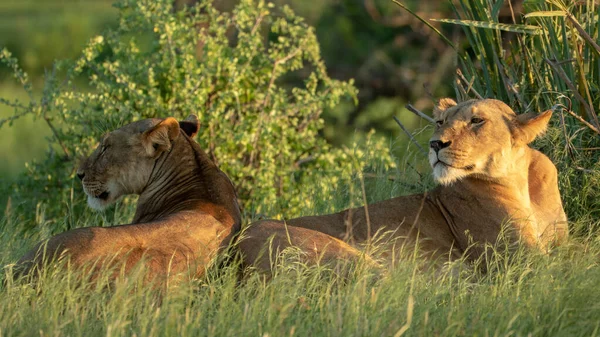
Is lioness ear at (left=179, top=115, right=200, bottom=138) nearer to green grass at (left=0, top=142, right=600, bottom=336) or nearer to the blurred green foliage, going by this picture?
green grass at (left=0, top=142, right=600, bottom=336)

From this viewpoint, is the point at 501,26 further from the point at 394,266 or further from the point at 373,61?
the point at 373,61

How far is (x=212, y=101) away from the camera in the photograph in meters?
6.70

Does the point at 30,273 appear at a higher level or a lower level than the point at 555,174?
higher

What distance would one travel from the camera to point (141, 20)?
6656 mm

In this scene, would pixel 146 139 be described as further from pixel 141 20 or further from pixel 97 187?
pixel 141 20

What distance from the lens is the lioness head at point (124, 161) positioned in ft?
15.9

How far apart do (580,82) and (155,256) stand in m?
2.28

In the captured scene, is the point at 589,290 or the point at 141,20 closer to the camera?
the point at 589,290

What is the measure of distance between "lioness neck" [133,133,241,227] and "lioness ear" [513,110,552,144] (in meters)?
1.26

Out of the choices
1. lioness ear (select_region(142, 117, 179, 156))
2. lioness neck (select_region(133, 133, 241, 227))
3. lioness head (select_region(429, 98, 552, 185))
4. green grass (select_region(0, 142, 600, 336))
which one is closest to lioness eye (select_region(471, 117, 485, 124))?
lioness head (select_region(429, 98, 552, 185))

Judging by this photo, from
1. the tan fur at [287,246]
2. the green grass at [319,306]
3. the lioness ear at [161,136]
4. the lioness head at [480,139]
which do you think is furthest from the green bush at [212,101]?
the green grass at [319,306]

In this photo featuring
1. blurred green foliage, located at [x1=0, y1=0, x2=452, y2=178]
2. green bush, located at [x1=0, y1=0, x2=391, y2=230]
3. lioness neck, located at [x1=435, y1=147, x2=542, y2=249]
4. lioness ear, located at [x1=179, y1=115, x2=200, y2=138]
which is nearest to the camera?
lioness neck, located at [x1=435, y1=147, x2=542, y2=249]

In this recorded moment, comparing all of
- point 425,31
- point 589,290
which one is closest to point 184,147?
point 589,290

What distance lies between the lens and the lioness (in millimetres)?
4477
